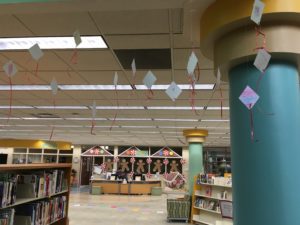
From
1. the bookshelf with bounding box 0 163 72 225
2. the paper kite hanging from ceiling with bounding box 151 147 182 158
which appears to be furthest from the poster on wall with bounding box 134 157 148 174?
the bookshelf with bounding box 0 163 72 225

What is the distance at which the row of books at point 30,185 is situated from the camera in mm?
3027

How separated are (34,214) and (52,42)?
2205 mm

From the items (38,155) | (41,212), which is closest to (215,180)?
(41,212)

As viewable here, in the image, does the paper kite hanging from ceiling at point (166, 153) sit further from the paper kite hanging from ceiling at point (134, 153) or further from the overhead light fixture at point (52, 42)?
the overhead light fixture at point (52, 42)

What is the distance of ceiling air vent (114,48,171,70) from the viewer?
370 centimetres

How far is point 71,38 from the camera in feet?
11.1

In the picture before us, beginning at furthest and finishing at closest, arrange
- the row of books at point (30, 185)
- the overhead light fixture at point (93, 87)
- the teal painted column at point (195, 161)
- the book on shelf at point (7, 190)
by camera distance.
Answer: the teal painted column at point (195, 161), the overhead light fixture at point (93, 87), the row of books at point (30, 185), the book on shelf at point (7, 190)

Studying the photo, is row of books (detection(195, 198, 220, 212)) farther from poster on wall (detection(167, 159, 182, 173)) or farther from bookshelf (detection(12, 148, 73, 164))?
bookshelf (detection(12, 148, 73, 164))

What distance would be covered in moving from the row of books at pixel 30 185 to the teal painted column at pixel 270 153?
2350 millimetres

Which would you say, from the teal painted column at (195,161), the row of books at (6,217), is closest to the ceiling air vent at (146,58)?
the row of books at (6,217)

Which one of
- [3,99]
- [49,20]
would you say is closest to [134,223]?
[3,99]

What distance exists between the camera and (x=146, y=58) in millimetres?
3891

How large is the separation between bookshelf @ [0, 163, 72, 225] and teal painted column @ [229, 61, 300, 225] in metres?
2.30

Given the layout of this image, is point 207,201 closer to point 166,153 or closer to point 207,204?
point 207,204
